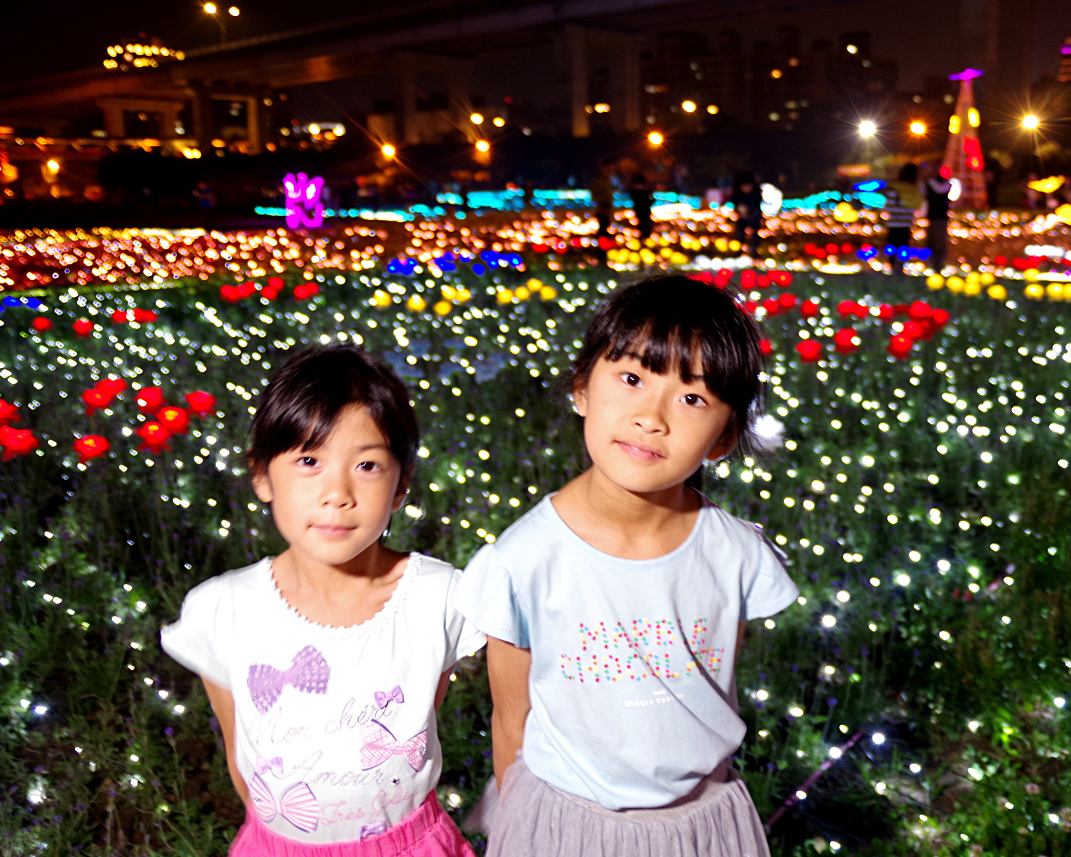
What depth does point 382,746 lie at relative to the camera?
5.97 ft

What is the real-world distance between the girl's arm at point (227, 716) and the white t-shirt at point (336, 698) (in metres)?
0.09

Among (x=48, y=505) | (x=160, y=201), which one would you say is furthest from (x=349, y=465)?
(x=160, y=201)

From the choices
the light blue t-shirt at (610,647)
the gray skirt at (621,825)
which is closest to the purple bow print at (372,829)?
the gray skirt at (621,825)

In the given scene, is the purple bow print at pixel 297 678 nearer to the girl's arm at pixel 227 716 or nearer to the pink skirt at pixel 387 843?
the girl's arm at pixel 227 716

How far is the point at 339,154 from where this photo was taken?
52531mm

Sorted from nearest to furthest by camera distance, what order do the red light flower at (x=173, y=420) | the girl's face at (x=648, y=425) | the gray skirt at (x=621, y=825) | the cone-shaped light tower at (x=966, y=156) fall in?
1. the girl's face at (x=648, y=425)
2. the gray skirt at (x=621, y=825)
3. the red light flower at (x=173, y=420)
4. the cone-shaped light tower at (x=966, y=156)

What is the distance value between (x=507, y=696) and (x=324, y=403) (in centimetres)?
68

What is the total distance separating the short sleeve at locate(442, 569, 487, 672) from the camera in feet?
6.13

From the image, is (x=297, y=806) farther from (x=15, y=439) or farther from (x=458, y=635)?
(x=15, y=439)

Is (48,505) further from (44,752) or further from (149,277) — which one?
(149,277)

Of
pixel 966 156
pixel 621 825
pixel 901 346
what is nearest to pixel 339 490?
pixel 621 825

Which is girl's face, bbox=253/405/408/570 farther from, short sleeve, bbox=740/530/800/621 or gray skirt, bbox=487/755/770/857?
short sleeve, bbox=740/530/800/621

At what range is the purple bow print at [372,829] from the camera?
1840 millimetres

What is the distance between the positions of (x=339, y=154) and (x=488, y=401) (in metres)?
49.6
